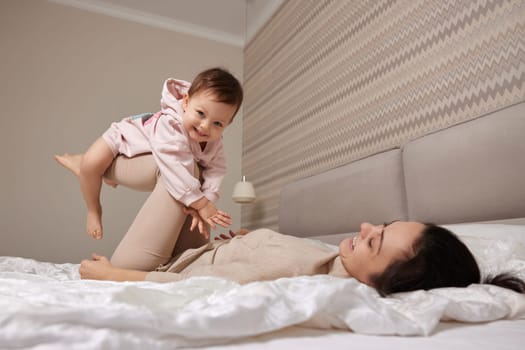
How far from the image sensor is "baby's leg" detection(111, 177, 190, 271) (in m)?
1.28

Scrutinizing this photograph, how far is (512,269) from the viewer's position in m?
0.93

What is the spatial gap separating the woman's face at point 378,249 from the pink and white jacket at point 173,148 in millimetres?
579

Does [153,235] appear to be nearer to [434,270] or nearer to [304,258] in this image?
[304,258]

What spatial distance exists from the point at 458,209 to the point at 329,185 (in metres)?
0.79

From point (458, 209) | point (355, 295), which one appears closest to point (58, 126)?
point (458, 209)

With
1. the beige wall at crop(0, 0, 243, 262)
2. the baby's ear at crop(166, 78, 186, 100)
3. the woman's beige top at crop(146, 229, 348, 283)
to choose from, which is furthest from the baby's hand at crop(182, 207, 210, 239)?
the beige wall at crop(0, 0, 243, 262)

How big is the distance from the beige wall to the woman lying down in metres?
2.24

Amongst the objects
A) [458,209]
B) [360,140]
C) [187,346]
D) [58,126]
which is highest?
[58,126]

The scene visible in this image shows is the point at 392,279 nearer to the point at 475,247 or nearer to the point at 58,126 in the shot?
the point at 475,247

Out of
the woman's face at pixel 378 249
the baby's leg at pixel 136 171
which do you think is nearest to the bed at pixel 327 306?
the woman's face at pixel 378 249

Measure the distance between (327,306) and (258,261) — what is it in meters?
0.50

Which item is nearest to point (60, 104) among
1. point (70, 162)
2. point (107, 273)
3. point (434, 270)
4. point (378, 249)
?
point (70, 162)

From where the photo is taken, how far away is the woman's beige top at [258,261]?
97cm

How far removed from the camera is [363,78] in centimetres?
223
